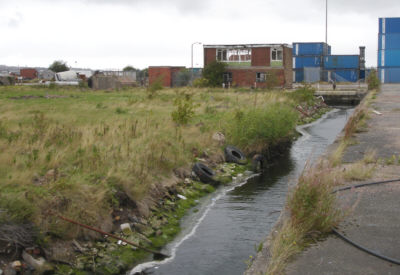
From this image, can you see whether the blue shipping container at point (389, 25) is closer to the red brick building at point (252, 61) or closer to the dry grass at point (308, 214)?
the red brick building at point (252, 61)

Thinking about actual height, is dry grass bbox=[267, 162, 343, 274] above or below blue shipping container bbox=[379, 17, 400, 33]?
below

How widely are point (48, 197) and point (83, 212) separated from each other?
62cm

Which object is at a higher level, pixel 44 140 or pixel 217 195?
pixel 44 140

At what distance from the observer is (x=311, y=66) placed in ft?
263

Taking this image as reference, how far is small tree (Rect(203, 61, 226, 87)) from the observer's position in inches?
2045

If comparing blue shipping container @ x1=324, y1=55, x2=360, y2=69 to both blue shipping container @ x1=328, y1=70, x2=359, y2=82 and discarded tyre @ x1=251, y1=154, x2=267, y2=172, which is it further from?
discarded tyre @ x1=251, y1=154, x2=267, y2=172

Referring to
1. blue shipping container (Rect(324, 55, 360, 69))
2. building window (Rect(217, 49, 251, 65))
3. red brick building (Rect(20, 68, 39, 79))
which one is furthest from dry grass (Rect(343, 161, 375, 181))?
red brick building (Rect(20, 68, 39, 79))

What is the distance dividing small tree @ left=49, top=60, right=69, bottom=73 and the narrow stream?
327 feet

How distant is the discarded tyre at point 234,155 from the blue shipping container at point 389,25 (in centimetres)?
5810

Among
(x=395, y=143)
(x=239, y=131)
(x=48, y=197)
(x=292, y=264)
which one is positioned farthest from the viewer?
(x=239, y=131)

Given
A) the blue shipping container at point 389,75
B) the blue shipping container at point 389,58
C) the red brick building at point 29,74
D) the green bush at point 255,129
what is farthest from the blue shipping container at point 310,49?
the green bush at point 255,129

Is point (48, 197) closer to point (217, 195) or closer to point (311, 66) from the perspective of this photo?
point (217, 195)

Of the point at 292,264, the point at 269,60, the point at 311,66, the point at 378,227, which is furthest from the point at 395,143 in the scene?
the point at 311,66

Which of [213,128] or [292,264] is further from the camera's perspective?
[213,128]
